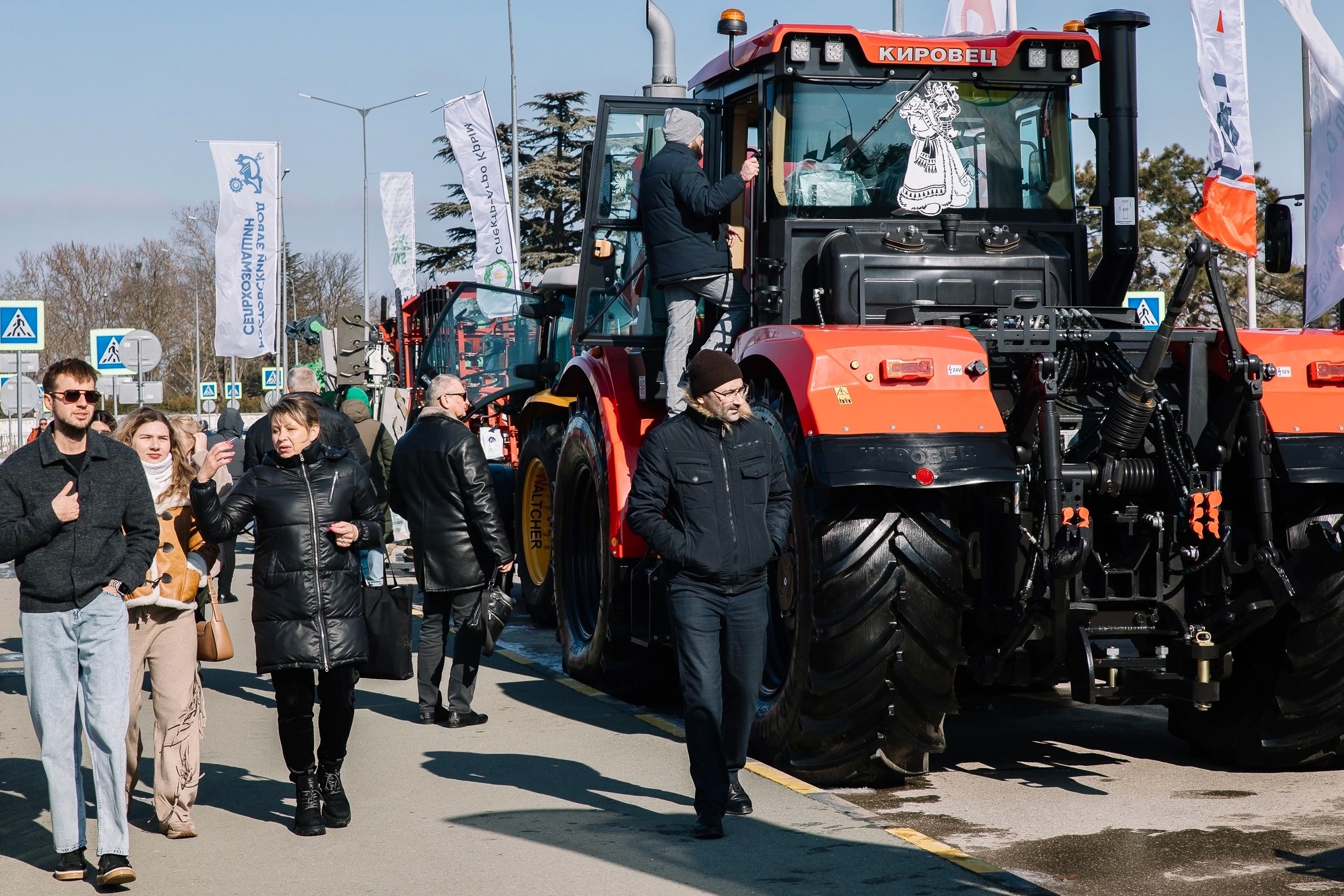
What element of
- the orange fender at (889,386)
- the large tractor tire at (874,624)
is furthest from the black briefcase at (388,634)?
the orange fender at (889,386)

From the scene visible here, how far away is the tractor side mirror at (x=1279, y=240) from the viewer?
328 inches

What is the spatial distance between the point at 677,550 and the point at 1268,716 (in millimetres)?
2745

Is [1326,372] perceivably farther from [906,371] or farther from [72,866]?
[72,866]

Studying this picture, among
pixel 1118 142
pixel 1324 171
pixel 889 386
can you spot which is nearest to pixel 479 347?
pixel 1324 171

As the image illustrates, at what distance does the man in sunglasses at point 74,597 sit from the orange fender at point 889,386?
106 inches

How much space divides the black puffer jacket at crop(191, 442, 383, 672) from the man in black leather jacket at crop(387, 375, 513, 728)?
6.81 feet

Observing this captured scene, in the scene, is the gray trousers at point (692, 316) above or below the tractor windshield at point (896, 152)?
below

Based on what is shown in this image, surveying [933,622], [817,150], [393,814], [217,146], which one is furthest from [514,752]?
[217,146]

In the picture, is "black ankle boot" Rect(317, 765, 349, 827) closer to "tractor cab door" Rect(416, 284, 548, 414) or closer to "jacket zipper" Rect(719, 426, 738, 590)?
"jacket zipper" Rect(719, 426, 738, 590)

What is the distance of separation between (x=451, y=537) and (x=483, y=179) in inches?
684

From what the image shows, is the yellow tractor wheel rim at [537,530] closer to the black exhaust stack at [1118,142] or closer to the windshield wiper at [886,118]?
the windshield wiper at [886,118]

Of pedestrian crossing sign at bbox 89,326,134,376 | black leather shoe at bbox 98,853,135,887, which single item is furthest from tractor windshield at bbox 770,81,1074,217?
pedestrian crossing sign at bbox 89,326,134,376

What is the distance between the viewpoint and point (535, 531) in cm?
1237

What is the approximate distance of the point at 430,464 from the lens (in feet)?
28.9
